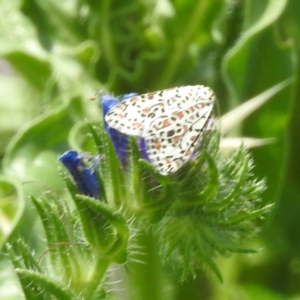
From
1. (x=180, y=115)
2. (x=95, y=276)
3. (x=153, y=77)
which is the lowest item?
(x=95, y=276)

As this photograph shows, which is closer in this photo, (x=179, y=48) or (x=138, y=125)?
(x=138, y=125)

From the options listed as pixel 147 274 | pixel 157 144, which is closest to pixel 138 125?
pixel 157 144

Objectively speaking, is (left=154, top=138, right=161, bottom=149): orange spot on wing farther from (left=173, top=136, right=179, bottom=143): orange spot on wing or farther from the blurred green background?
the blurred green background

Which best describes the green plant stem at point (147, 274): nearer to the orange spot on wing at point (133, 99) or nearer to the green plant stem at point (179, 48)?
the orange spot on wing at point (133, 99)

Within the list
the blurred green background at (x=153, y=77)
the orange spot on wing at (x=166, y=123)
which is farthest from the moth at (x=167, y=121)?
the blurred green background at (x=153, y=77)

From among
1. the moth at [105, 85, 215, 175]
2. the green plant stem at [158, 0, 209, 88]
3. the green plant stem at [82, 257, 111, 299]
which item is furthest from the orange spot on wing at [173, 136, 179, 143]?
the green plant stem at [158, 0, 209, 88]

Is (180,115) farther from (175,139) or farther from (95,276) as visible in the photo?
(95,276)

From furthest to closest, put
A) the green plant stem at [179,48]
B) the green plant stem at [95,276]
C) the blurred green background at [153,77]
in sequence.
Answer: the green plant stem at [179,48]
the blurred green background at [153,77]
the green plant stem at [95,276]

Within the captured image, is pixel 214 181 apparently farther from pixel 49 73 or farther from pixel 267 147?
pixel 49 73

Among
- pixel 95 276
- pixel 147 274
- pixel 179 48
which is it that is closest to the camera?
pixel 95 276
